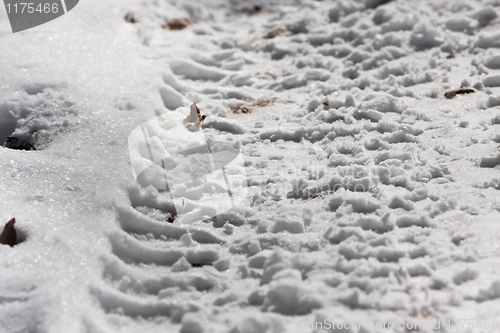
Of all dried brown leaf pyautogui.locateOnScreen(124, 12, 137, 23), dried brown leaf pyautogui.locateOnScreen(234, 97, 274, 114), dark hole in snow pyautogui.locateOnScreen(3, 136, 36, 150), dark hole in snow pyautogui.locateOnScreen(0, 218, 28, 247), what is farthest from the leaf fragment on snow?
dried brown leaf pyautogui.locateOnScreen(124, 12, 137, 23)

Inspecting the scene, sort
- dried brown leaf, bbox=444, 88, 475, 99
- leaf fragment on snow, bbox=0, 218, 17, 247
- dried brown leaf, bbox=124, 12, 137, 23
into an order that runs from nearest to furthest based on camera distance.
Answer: leaf fragment on snow, bbox=0, 218, 17, 247 < dried brown leaf, bbox=444, 88, 475, 99 < dried brown leaf, bbox=124, 12, 137, 23

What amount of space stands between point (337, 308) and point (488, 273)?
1.57 ft

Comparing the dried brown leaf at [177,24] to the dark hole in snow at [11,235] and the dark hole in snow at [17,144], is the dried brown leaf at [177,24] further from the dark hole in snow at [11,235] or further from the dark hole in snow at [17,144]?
the dark hole in snow at [11,235]

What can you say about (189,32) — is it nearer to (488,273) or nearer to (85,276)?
(85,276)

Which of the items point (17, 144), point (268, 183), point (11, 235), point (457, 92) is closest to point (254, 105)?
point (268, 183)

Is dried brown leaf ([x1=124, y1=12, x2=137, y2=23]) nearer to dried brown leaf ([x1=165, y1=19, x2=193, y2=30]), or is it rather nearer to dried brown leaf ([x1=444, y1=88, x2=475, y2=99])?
dried brown leaf ([x1=165, y1=19, x2=193, y2=30])

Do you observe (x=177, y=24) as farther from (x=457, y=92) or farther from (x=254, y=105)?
(x=457, y=92)

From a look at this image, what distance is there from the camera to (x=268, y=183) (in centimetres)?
167

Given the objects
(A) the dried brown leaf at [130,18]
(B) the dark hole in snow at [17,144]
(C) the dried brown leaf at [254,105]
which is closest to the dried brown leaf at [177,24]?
(A) the dried brown leaf at [130,18]

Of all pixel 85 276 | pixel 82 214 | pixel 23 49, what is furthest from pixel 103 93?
pixel 85 276

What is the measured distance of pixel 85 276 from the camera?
1217mm

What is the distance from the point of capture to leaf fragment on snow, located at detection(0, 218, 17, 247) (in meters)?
1.33

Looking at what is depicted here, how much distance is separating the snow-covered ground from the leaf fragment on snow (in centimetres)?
2

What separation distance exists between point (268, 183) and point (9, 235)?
954 mm
